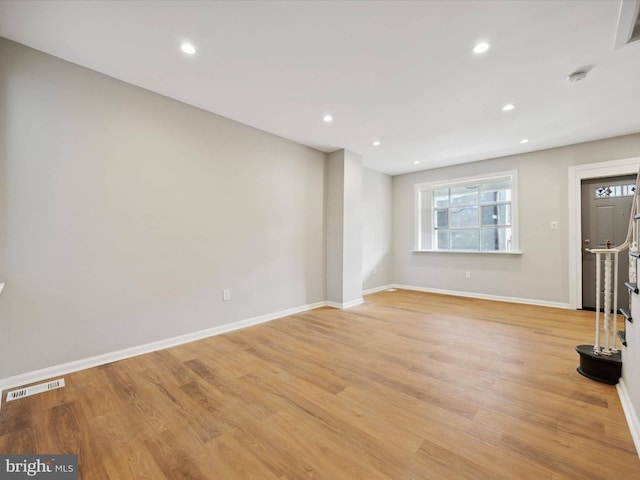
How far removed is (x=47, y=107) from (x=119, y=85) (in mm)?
601

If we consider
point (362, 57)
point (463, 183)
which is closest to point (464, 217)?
point (463, 183)

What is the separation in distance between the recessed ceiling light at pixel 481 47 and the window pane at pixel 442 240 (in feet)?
13.2

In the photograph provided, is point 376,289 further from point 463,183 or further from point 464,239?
point 463,183

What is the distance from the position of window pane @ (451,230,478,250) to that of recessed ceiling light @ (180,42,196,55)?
17.2 ft

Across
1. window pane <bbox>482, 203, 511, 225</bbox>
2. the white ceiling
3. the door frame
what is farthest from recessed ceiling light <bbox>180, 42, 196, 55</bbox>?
the door frame

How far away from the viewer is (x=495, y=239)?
500 centimetres

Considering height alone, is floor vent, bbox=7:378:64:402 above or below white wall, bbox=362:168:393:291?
below

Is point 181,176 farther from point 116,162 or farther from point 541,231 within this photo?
point 541,231

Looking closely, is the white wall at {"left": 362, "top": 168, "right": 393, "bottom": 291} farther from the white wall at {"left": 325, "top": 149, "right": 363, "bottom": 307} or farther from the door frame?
the door frame

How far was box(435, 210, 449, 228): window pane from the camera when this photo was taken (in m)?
5.65

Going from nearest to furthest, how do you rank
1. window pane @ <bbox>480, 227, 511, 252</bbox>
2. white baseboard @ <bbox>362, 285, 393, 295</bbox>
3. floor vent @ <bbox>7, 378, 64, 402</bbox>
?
floor vent @ <bbox>7, 378, 64, 402</bbox>
window pane @ <bbox>480, 227, 511, 252</bbox>
white baseboard @ <bbox>362, 285, 393, 295</bbox>

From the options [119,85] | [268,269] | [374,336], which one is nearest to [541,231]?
[374,336]

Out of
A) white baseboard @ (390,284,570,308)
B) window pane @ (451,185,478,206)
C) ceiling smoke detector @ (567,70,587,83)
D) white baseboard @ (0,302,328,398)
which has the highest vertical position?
ceiling smoke detector @ (567,70,587,83)

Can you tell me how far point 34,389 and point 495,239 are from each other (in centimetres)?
625
